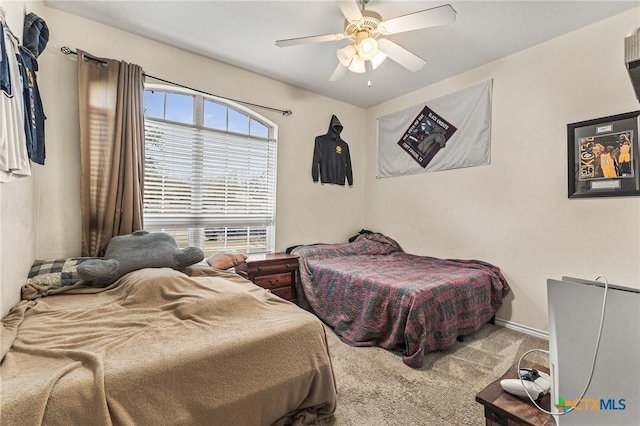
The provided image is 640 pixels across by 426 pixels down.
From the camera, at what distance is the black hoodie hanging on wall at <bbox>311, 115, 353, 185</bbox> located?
3.86m

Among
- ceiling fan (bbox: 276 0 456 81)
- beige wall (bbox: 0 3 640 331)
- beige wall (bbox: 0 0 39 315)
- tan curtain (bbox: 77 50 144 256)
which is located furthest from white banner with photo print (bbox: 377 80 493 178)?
beige wall (bbox: 0 0 39 315)

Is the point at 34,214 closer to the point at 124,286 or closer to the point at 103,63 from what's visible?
the point at 124,286

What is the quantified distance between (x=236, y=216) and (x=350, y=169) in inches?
72.7

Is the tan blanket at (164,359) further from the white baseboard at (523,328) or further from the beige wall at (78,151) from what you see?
the white baseboard at (523,328)

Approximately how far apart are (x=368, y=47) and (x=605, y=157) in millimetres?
2126

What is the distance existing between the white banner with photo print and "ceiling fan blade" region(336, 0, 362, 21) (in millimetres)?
1892

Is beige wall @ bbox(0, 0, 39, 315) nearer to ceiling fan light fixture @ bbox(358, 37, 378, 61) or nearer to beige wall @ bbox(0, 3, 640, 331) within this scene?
beige wall @ bbox(0, 3, 640, 331)

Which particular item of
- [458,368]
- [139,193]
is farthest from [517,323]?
Result: [139,193]

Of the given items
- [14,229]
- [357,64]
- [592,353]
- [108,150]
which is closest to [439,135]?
[357,64]

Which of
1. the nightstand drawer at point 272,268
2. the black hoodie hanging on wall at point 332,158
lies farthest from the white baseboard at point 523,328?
the black hoodie hanging on wall at point 332,158

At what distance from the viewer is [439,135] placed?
11.3 feet

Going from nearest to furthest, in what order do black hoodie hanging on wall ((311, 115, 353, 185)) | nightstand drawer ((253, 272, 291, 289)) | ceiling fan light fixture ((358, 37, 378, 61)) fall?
ceiling fan light fixture ((358, 37, 378, 61)) → nightstand drawer ((253, 272, 291, 289)) → black hoodie hanging on wall ((311, 115, 353, 185))

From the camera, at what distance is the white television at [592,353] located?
71cm

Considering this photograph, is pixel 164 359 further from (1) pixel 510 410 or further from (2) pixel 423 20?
(2) pixel 423 20
